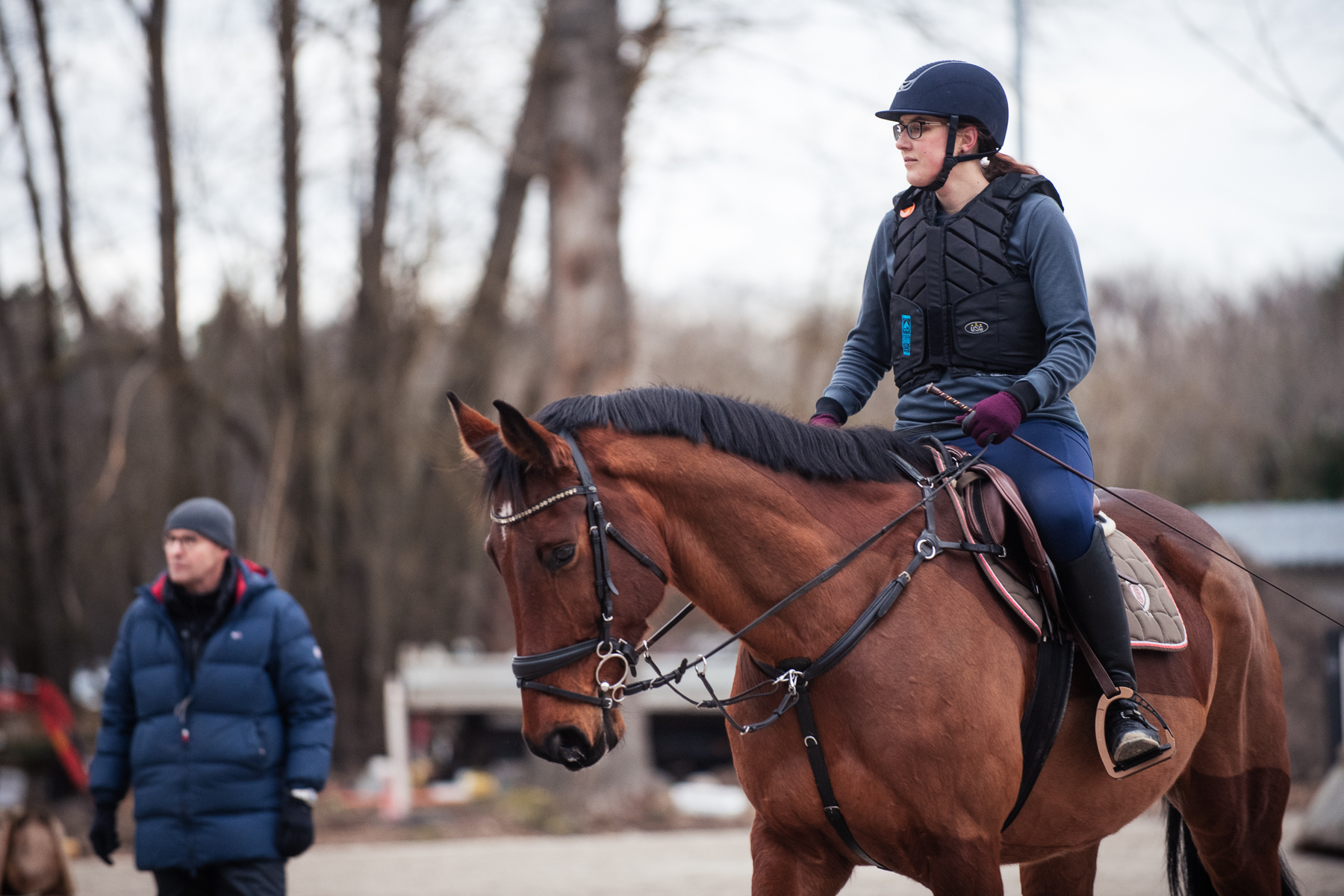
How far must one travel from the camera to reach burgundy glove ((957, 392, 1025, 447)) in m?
2.87

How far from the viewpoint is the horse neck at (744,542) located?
2.82 meters

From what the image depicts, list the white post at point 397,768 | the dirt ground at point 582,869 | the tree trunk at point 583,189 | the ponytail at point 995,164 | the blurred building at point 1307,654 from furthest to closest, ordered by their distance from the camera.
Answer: the blurred building at point 1307,654, the white post at point 397,768, the tree trunk at point 583,189, the dirt ground at point 582,869, the ponytail at point 995,164

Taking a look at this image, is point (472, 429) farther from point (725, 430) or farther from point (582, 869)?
point (582, 869)

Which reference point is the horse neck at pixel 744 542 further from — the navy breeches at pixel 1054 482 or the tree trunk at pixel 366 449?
the tree trunk at pixel 366 449

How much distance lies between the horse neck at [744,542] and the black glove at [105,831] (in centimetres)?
283

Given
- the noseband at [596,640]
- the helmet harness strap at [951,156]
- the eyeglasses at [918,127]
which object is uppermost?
the eyeglasses at [918,127]

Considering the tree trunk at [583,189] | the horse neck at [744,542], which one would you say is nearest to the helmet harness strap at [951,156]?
the horse neck at [744,542]

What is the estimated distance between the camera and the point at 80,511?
1246cm

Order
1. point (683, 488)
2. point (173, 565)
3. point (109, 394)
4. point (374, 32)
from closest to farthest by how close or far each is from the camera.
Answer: point (683, 488), point (173, 565), point (374, 32), point (109, 394)

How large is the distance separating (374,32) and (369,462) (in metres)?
5.24

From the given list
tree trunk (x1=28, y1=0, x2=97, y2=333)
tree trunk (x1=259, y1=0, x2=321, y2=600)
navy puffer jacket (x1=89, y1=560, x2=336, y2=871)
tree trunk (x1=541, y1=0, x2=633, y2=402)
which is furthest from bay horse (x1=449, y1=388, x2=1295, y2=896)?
tree trunk (x1=28, y1=0, x2=97, y2=333)

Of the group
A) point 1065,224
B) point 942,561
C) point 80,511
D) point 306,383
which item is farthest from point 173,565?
point 80,511

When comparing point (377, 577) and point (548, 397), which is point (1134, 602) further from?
point (377, 577)

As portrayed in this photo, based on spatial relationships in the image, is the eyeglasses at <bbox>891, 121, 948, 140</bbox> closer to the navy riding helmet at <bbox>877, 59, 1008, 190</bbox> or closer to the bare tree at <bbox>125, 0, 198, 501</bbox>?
the navy riding helmet at <bbox>877, 59, 1008, 190</bbox>
